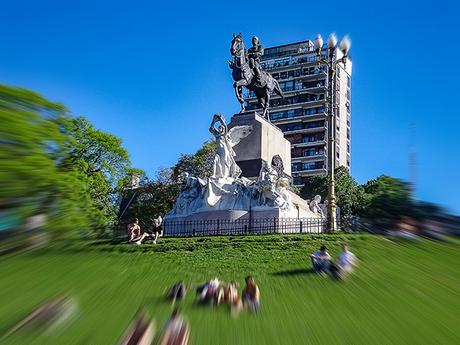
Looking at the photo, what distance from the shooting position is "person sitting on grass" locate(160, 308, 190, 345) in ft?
14.4

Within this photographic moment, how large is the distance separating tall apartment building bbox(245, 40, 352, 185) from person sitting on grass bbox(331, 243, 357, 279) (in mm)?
70466

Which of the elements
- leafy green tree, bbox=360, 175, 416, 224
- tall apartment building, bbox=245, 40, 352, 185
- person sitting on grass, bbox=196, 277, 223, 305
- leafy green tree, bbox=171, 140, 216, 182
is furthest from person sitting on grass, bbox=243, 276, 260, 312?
tall apartment building, bbox=245, 40, 352, 185

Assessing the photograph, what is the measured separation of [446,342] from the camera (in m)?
2.79

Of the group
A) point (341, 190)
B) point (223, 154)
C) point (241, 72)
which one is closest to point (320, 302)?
point (223, 154)

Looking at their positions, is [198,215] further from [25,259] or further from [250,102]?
[250,102]

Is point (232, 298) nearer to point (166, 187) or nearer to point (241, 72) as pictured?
point (241, 72)

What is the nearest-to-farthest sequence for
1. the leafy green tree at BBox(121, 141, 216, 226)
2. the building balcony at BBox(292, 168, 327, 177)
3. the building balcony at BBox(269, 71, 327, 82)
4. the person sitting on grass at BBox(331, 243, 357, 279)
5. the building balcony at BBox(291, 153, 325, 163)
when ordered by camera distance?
the person sitting on grass at BBox(331, 243, 357, 279)
the leafy green tree at BBox(121, 141, 216, 226)
the building balcony at BBox(292, 168, 327, 177)
the building balcony at BBox(291, 153, 325, 163)
the building balcony at BBox(269, 71, 327, 82)

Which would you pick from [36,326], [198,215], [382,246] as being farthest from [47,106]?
[198,215]

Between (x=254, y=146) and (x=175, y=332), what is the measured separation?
24.0m

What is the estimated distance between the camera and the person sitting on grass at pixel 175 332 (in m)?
4.40

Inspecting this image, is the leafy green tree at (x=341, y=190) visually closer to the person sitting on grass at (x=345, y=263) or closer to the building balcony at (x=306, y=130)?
the building balcony at (x=306, y=130)

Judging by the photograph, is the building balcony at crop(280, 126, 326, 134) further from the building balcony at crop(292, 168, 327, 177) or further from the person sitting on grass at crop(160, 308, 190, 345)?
the person sitting on grass at crop(160, 308, 190, 345)

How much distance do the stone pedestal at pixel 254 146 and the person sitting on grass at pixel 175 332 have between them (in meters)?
22.8

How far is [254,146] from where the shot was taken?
28266mm
